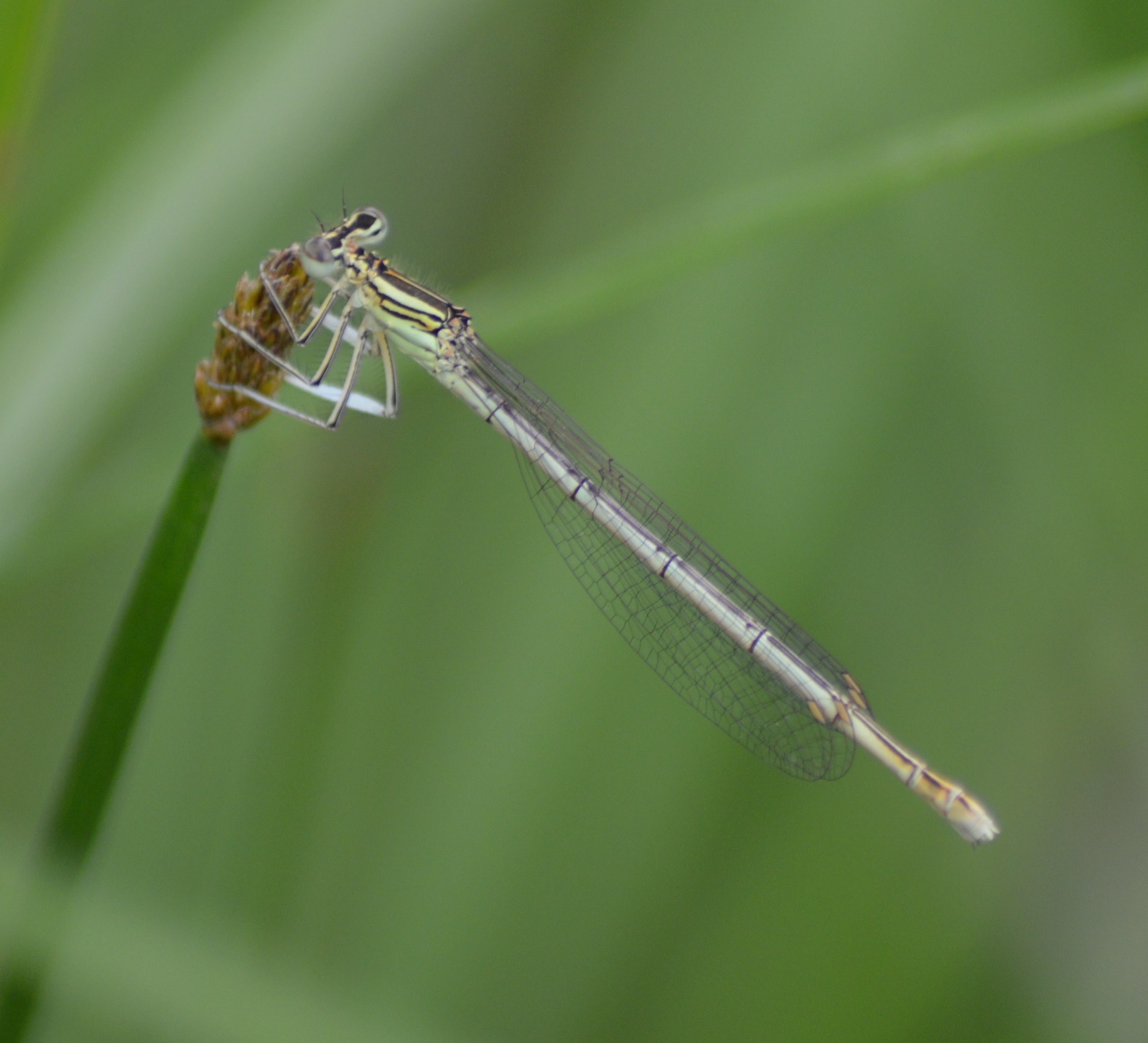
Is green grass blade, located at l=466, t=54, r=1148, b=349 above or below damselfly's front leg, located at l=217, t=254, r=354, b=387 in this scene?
above

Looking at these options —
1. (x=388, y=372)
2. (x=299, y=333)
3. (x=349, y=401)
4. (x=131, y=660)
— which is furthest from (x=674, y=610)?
(x=131, y=660)

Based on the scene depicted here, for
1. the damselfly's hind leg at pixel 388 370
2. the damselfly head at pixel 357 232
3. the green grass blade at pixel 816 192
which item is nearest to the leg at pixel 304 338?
the damselfly's hind leg at pixel 388 370

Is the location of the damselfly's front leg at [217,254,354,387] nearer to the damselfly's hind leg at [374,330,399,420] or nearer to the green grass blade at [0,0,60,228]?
the damselfly's hind leg at [374,330,399,420]

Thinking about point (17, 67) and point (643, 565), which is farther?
point (643, 565)

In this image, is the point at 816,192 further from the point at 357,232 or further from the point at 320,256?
the point at 357,232

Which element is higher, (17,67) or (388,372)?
(388,372)

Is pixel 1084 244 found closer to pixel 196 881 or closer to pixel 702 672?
pixel 702 672

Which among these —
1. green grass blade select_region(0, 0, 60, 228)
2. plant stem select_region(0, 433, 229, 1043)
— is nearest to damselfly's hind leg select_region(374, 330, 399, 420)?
green grass blade select_region(0, 0, 60, 228)
